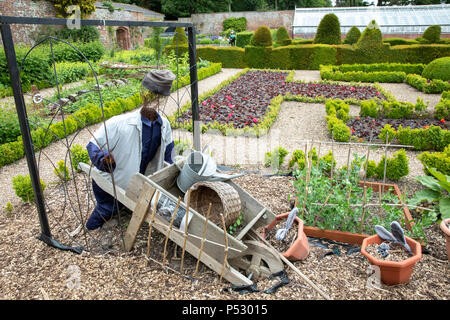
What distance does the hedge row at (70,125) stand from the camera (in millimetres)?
5379

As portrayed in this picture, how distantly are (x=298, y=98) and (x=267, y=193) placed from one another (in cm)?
607

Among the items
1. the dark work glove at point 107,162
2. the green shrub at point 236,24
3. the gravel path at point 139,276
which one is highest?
the green shrub at point 236,24

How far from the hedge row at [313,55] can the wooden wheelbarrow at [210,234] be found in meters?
13.2

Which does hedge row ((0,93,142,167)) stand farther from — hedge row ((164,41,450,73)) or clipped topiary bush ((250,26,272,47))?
clipped topiary bush ((250,26,272,47))

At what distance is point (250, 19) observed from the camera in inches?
1310

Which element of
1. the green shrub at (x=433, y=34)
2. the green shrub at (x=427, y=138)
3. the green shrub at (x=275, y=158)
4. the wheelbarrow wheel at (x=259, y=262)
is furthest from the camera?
the green shrub at (x=433, y=34)

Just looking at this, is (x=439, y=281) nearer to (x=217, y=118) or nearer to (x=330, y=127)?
(x=330, y=127)

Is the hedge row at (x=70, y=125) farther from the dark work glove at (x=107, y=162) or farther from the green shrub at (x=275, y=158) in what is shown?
the green shrub at (x=275, y=158)

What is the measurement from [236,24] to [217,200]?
32637mm

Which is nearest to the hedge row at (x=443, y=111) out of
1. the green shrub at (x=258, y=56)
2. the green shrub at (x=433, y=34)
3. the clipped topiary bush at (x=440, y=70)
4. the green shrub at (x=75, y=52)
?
the clipped topiary bush at (x=440, y=70)

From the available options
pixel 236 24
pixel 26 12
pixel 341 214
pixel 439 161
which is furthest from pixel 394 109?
pixel 236 24

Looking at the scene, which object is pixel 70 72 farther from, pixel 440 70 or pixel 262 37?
pixel 440 70

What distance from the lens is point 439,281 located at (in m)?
2.52
